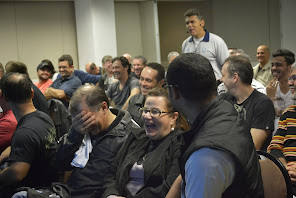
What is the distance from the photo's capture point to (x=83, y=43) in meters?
9.73

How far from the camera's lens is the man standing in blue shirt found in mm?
4980

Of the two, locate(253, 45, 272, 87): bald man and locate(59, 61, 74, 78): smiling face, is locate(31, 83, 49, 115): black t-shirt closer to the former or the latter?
locate(59, 61, 74, 78): smiling face

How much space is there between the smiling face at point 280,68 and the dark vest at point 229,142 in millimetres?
3020

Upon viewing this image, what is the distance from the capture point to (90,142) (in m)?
2.71

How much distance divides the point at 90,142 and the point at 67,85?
306 centimetres

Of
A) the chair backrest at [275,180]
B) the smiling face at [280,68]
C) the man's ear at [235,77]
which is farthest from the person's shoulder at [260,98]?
the chair backrest at [275,180]

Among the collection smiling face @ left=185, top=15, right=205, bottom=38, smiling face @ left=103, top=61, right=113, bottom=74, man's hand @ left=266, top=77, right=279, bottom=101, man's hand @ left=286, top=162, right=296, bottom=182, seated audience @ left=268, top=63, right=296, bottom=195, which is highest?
smiling face @ left=185, top=15, right=205, bottom=38

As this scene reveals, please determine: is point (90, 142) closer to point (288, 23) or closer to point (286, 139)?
point (286, 139)

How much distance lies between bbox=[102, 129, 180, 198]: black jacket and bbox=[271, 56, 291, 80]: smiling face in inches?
89.2

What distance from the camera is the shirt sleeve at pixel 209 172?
51.8 inches

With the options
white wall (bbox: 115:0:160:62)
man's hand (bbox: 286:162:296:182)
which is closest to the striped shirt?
man's hand (bbox: 286:162:296:182)

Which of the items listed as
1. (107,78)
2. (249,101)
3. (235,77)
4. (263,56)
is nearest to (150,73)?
(235,77)

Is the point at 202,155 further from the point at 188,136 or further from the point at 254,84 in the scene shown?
the point at 254,84

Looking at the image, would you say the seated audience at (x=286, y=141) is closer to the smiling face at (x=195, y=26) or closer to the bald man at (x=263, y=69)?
the smiling face at (x=195, y=26)
